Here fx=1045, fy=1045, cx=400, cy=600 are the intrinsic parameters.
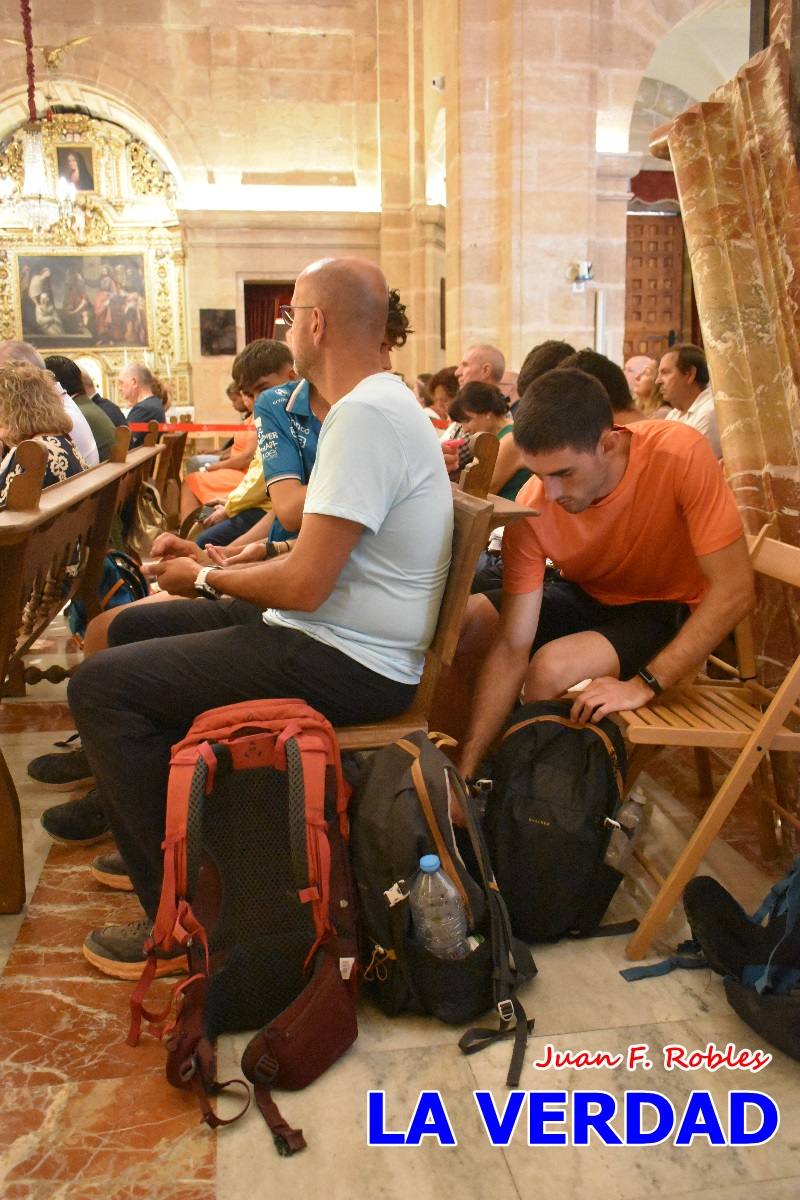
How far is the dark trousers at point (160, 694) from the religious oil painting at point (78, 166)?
15.9 meters

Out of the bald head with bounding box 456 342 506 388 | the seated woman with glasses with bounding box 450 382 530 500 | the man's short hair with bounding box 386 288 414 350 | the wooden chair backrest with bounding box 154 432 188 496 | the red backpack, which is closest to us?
the red backpack

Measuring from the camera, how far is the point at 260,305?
16.2 metres

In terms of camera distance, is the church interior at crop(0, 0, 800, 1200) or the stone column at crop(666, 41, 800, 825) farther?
the stone column at crop(666, 41, 800, 825)

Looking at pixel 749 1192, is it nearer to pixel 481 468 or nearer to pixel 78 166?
pixel 481 468

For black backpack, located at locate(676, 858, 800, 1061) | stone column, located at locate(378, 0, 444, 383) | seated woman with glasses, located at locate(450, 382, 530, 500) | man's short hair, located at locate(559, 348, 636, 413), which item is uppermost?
stone column, located at locate(378, 0, 444, 383)

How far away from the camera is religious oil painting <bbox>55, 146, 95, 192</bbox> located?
16.2 m

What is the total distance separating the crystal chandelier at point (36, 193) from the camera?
48.8ft

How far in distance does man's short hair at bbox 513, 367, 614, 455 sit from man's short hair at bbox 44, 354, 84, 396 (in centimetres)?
341

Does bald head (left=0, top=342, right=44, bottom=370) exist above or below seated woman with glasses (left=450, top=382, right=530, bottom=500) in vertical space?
above

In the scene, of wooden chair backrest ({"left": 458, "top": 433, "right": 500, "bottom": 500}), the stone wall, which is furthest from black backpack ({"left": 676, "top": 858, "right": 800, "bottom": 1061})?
the stone wall

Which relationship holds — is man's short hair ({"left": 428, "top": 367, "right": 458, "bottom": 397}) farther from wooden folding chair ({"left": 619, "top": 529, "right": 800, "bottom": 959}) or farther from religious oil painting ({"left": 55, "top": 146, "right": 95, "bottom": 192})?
religious oil painting ({"left": 55, "top": 146, "right": 95, "bottom": 192})

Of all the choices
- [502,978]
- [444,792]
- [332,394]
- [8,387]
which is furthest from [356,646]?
[8,387]

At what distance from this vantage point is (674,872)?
2318 mm

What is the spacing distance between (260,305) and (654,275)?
593 centimetres
